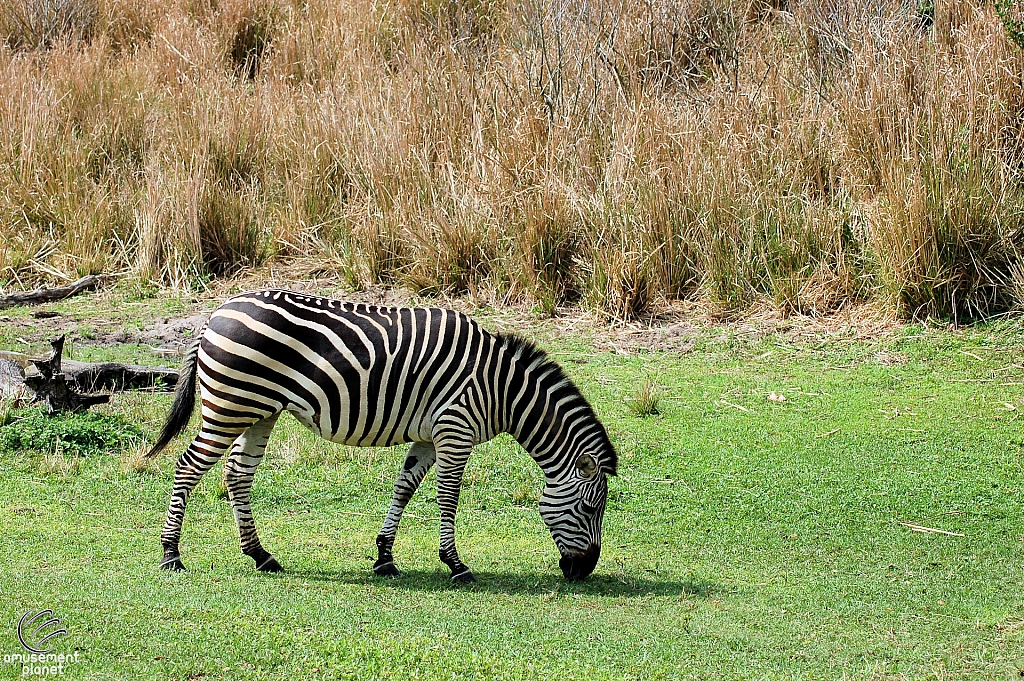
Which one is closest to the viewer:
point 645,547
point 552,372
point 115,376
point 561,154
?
point 552,372

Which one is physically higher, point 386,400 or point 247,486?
point 386,400

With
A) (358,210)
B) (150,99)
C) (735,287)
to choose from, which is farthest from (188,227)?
(735,287)

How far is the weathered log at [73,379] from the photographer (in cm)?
812

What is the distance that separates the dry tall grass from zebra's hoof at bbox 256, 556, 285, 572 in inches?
236

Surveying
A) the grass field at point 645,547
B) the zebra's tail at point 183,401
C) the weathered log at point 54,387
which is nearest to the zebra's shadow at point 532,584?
the grass field at point 645,547

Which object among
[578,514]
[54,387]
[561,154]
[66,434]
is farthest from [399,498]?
[561,154]

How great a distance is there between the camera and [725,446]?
7.97 meters

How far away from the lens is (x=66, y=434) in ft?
25.7

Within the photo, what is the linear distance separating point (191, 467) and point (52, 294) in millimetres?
7843

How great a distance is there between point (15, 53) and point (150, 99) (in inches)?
178

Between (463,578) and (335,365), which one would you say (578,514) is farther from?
(335,365)

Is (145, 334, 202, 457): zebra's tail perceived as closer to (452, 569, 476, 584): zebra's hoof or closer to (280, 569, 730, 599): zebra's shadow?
(280, 569, 730, 599): zebra's shadow

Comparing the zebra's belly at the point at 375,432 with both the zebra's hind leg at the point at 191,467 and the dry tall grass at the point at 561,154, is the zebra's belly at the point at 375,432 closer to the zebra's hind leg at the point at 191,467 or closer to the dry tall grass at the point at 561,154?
the zebra's hind leg at the point at 191,467

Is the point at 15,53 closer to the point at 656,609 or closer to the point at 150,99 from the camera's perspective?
the point at 150,99
